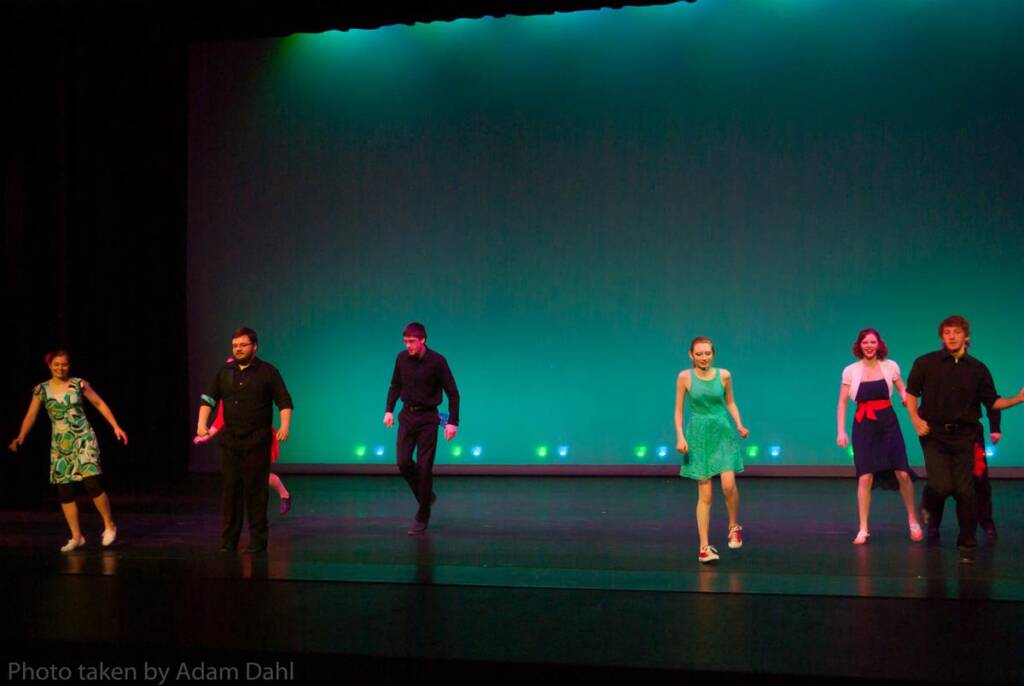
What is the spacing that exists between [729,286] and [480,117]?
3767mm

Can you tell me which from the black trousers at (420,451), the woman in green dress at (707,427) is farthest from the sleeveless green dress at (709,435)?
the black trousers at (420,451)

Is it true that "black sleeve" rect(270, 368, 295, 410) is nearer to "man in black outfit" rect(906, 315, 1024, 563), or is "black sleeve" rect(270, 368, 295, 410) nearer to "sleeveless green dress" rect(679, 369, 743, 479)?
"sleeveless green dress" rect(679, 369, 743, 479)

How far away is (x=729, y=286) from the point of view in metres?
13.2

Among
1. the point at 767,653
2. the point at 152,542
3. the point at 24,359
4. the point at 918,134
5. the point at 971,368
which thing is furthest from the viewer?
the point at 918,134

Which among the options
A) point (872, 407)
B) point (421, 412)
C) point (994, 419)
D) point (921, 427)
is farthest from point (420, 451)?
point (994, 419)

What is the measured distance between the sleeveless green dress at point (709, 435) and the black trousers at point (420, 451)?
7.75 ft

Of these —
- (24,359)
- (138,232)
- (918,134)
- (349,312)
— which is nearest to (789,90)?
(918,134)

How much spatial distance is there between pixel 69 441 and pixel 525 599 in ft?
14.5

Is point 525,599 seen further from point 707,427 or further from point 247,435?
point 247,435

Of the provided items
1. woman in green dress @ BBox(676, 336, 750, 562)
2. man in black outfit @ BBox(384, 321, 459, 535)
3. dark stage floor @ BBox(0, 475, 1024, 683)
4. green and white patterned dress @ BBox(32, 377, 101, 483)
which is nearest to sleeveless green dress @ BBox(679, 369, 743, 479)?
woman in green dress @ BBox(676, 336, 750, 562)

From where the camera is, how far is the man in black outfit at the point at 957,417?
7305 mm

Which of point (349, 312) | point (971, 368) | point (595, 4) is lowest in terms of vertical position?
point (971, 368)

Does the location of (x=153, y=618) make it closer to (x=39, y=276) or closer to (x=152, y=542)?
(x=152, y=542)

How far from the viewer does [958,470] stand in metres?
7.32
